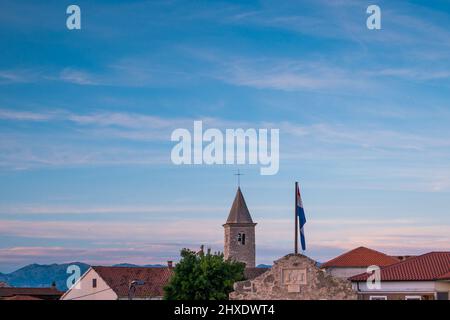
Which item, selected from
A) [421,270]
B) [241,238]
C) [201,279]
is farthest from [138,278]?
[421,270]

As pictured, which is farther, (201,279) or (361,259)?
(361,259)

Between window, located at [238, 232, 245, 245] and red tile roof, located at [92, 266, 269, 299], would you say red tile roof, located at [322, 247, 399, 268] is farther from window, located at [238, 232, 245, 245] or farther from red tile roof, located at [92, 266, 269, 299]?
window, located at [238, 232, 245, 245]

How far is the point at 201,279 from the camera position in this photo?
177ft

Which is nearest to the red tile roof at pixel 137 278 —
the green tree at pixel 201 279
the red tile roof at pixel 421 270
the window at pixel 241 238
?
the green tree at pixel 201 279

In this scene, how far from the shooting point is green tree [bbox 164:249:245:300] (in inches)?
2127

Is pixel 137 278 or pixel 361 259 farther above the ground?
pixel 361 259

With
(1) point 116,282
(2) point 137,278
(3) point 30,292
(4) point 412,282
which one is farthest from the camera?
(3) point 30,292

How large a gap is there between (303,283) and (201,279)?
17964mm

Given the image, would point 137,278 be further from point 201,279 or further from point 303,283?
point 303,283

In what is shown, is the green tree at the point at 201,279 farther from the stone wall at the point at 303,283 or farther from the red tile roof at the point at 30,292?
the red tile roof at the point at 30,292

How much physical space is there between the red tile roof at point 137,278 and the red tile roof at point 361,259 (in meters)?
16.7
